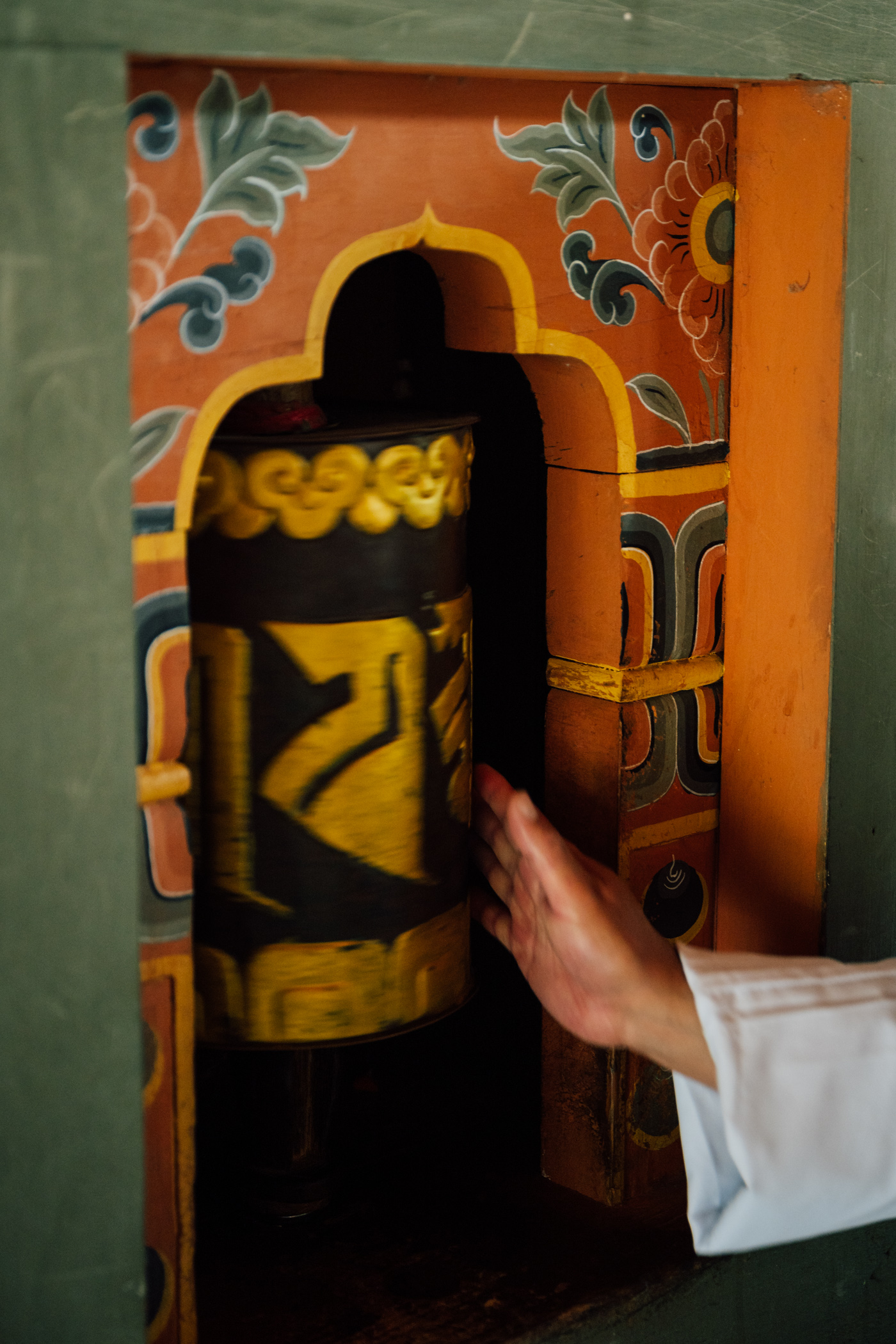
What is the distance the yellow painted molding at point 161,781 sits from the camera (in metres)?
0.92

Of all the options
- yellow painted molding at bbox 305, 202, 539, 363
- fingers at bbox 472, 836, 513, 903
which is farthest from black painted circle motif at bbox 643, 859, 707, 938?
yellow painted molding at bbox 305, 202, 539, 363

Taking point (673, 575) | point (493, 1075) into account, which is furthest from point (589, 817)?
point (493, 1075)

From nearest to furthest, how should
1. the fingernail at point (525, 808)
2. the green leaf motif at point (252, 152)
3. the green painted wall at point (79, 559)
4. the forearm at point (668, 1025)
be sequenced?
1. the green painted wall at point (79, 559)
2. the green leaf motif at point (252, 152)
3. the forearm at point (668, 1025)
4. the fingernail at point (525, 808)

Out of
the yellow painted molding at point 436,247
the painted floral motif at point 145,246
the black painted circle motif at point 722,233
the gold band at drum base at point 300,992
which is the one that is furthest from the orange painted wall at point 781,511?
the painted floral motif at point 145,246

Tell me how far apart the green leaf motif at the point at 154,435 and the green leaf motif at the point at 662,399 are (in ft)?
1.32

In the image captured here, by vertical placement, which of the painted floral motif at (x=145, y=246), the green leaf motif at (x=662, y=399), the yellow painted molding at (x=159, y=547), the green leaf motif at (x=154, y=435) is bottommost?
the yellow painted molding at (x=159, y=547)

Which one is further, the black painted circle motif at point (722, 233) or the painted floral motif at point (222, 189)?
the black painted circle motif at point (722, 233)

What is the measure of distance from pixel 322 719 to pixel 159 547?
0.67 ft

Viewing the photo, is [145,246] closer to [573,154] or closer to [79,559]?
[79,559]

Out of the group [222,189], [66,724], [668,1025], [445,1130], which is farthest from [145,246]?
[445,1130]

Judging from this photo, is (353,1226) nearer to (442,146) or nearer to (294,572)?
(294,572)

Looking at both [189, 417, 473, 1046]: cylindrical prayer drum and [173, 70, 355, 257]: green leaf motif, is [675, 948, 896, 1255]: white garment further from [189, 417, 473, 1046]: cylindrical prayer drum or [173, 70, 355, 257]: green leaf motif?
[173, 70, 355, 257]: green leaf motif

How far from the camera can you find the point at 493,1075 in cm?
151

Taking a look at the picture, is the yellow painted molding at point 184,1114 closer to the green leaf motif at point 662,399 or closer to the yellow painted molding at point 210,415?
the yellow painted molding at point 210,415
